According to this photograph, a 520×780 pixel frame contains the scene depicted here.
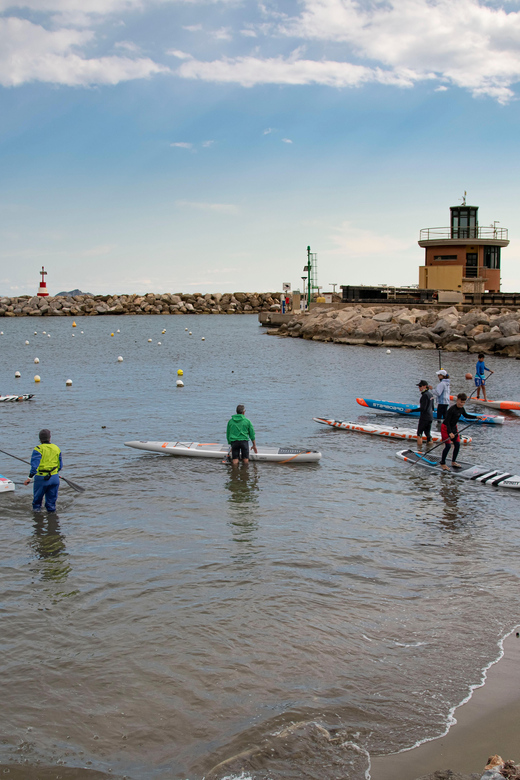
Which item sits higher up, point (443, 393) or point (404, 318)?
point (404, 318)

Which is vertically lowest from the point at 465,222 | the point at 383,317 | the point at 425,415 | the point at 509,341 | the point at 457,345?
the point at 425,415

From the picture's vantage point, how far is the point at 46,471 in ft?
39.4

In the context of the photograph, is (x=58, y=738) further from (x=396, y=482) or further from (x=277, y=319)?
(x=277, y=319)

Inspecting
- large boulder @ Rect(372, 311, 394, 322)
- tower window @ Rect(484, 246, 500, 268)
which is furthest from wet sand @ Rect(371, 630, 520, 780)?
tower window @ Rect(484, 246, 500, 268)

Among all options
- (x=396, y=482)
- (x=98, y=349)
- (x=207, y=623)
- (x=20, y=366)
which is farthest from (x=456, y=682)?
(x=98, y=349)

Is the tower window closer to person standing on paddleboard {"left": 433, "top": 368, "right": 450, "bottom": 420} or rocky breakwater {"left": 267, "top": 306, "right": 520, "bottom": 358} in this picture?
rocky breakwater {"left": 267, "top": 306, "right": 520, "bottom": 358}

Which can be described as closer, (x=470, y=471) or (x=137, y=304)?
(x=470, y=471)

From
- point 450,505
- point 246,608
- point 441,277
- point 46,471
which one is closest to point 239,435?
point 46,471

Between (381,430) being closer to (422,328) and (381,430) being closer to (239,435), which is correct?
(239,435)

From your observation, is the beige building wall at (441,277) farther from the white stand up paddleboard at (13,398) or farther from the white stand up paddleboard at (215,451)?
the white stand up paddleboard at (215,451)

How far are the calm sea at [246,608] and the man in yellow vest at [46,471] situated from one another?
481 millimetres

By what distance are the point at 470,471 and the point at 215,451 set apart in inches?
260

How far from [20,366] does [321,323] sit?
31.4m

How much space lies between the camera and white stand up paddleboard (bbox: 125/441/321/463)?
16.3 meters
